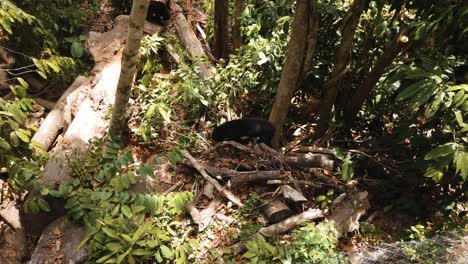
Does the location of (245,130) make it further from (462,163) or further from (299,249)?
(462,163)

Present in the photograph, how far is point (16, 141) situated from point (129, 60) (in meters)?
1.16

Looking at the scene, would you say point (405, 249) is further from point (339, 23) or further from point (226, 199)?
point (339, 23)

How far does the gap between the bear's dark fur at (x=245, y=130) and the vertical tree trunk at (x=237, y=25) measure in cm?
177

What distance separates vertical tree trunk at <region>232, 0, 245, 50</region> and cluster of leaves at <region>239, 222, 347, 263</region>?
3.26 meters

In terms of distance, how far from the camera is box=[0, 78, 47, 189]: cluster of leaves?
3170 mm

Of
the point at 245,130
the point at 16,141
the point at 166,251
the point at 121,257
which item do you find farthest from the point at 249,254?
the point at 16,141

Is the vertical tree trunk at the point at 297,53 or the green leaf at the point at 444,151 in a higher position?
the vertical tree trunk at the point at 297,53

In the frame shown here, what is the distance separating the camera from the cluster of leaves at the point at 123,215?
11.0 ft

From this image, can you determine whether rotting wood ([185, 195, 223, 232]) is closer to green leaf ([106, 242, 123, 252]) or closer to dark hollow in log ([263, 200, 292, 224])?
dark hollow in log ([263, 200, 292, 224])

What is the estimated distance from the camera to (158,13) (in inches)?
248

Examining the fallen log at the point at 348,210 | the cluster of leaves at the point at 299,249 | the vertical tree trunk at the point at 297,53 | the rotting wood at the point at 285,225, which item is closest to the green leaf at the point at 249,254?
the cluster of leaves at the point at 299,249

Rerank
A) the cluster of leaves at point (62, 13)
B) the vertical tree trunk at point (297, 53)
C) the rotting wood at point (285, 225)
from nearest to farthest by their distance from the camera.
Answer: the rotting wood at point (285, 225) < the vertical tree trunk at point (297, 53) < the cluster of leaves at point (62, 13)

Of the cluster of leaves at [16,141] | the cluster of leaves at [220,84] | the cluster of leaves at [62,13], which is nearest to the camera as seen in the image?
the cluster of leaves at [16,141]

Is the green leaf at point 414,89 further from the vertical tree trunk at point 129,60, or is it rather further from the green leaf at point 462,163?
the vertical tree trunk at point 129,60
